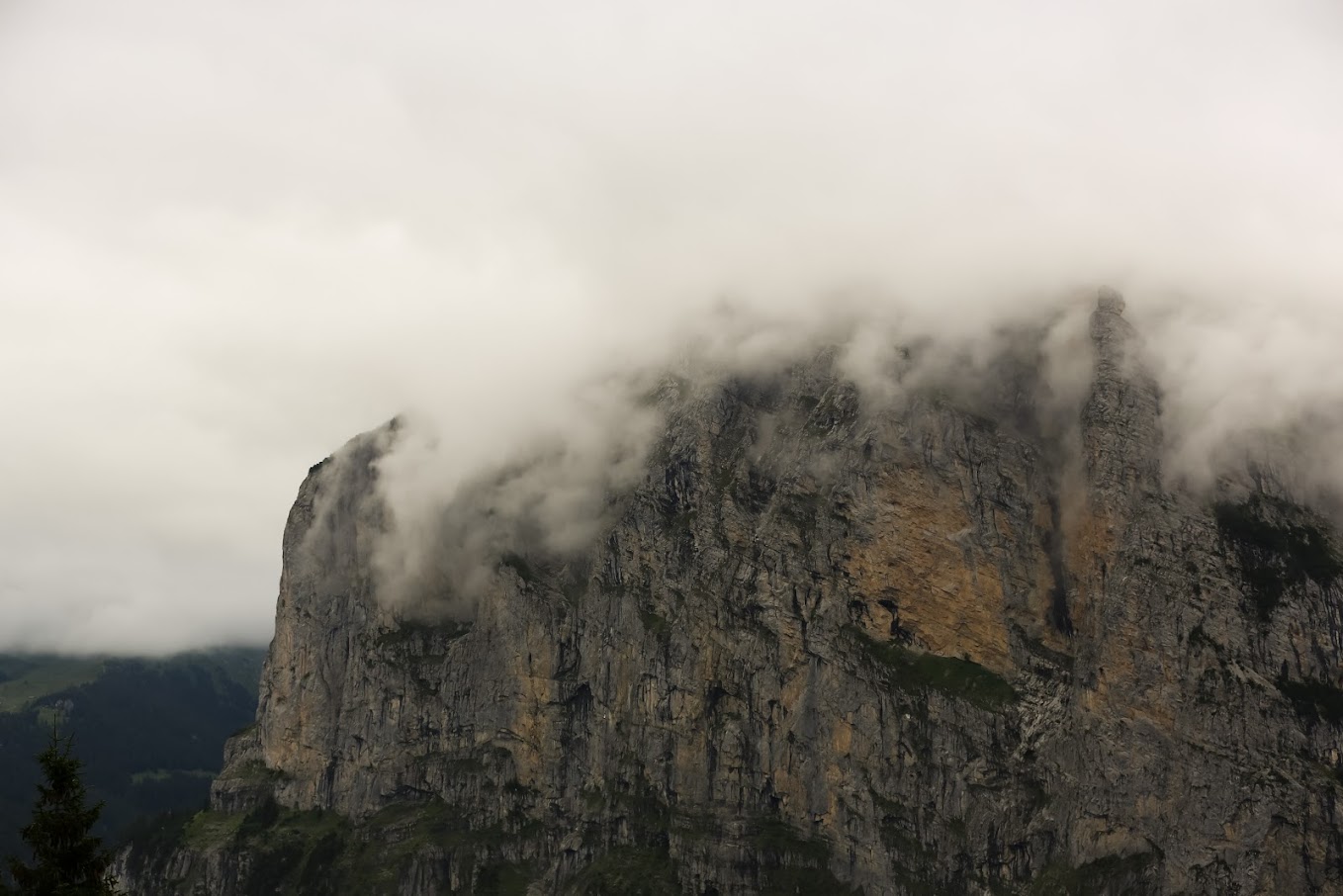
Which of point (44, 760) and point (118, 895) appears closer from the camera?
point (44, 760)

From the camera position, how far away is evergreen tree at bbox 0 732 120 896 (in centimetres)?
7412

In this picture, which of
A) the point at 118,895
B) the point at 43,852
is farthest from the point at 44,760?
the point at 118,895

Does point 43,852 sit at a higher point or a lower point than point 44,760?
lower

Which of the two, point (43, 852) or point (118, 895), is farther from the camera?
point (118, 895)

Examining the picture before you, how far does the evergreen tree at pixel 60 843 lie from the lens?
74.1 m

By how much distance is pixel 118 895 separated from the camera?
272ft

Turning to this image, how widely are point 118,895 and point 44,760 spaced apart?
42.7 feet

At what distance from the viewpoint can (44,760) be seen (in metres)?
76.1

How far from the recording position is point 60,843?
75375 millimetres

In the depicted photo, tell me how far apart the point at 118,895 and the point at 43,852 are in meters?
9.93

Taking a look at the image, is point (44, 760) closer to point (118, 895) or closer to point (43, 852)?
point (43, 852)

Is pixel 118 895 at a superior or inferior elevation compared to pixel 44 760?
inferior

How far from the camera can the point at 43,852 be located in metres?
74.8
